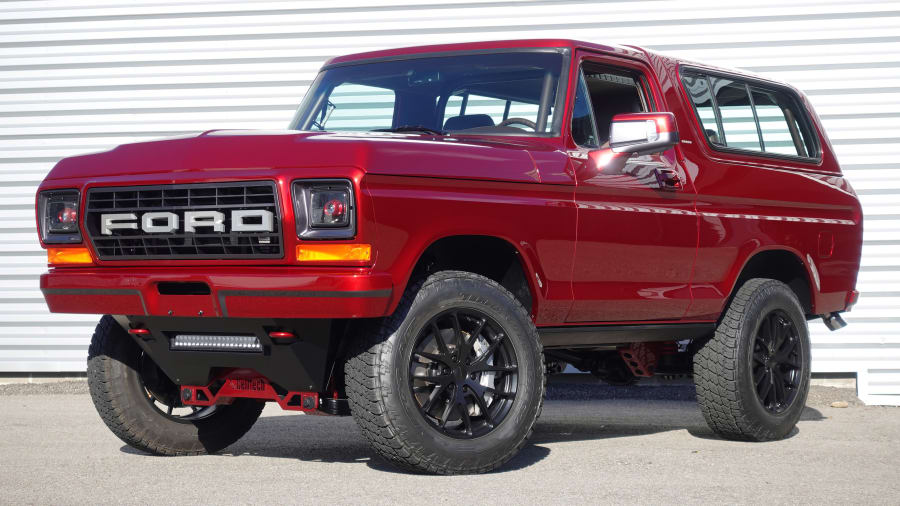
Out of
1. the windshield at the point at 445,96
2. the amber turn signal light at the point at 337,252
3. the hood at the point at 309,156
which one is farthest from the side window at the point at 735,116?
the amber turn signal light at the point at 337,252

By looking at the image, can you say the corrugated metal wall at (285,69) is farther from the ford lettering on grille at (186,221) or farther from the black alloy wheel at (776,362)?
the ford lettering on grille at (186,221)

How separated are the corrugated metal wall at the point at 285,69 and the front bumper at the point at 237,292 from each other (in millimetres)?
5419

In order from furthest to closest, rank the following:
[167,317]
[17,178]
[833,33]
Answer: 1. [17,178]
2. [833,33]
3. [167,317]

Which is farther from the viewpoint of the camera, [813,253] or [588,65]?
[813,253]

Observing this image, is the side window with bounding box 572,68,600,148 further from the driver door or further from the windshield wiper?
the windshield wiper

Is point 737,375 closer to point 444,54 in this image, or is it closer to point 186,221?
point 444,54

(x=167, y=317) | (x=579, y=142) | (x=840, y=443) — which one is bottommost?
(x=840, y=443)

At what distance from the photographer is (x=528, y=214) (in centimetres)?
540

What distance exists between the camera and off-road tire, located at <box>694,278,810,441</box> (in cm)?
666

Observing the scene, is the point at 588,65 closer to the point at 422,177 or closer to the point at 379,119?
the point at 379,119

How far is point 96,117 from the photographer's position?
1069 centimetres

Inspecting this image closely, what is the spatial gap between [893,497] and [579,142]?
82.5 inches

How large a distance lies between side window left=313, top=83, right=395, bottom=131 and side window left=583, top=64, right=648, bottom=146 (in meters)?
1.01

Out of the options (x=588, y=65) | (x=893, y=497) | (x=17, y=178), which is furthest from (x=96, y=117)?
(x=893, y=497)
